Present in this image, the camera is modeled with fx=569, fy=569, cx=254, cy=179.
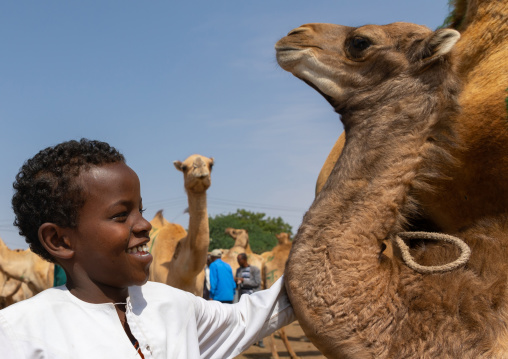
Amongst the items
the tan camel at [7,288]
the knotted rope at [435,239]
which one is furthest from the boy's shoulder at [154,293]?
the tan camel at [7,288]

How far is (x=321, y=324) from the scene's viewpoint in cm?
212

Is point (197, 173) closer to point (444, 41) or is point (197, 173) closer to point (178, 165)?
point (178, 165)

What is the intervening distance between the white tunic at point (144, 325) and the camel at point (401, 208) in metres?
0.22

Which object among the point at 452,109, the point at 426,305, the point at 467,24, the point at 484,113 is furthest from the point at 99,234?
the point at 467,24

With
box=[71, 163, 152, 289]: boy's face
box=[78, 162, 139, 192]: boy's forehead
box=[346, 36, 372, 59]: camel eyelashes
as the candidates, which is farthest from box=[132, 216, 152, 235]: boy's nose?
box=[346, 36, 372, 59]: camel eyelashes

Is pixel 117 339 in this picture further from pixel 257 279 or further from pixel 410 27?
pixel 257 279

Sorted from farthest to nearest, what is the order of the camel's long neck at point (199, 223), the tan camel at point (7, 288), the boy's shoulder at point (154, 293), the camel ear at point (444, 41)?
the tan camel at point (7, 288), the camel's long neck at point (199, 223), the camel ear at point (444, 41), the boy's shoulder at point (154, 293)

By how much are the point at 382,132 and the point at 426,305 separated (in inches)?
29.5

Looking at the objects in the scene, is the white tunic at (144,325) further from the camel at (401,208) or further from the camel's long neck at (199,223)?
the camel's long neck at (199,223)

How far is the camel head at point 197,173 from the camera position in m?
7.61

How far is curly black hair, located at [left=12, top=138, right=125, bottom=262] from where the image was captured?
183 centimetres

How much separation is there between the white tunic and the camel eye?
3.87 feet

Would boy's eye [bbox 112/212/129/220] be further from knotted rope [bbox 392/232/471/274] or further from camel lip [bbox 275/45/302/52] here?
camel lip [bbox 275/45/302/52]

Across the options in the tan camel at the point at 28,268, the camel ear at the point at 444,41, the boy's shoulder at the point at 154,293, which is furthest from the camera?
the tan camel at the point at 28,268
